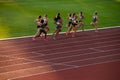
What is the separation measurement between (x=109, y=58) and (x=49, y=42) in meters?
4.41

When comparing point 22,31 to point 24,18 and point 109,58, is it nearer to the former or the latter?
point 24,18

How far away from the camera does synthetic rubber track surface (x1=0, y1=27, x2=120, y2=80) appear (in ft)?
50.6

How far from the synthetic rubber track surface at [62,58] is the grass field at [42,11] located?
10.1ft

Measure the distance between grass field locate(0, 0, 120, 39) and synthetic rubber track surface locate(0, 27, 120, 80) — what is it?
10.1 feet

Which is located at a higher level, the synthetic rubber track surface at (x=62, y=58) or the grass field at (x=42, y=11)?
the grass field at (x=42, y=11)

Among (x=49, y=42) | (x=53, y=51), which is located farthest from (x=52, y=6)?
(x=53, y=51)

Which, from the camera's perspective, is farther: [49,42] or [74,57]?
[49,42]

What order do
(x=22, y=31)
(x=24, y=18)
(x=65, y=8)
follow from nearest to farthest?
(x=22, y=31)
(x=24, y=18)
(x=65, y=8)

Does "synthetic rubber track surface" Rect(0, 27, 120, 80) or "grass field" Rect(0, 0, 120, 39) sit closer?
"synthetic rubber track surface" Rect(0, 27, 120, 80)

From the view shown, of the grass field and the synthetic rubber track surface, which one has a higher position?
the grass field

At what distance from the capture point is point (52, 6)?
112 feet

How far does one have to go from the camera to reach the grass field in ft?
82.1

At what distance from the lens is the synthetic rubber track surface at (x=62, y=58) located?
50.6 feet

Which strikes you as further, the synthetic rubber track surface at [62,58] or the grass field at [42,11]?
the grass field at [42,11]
